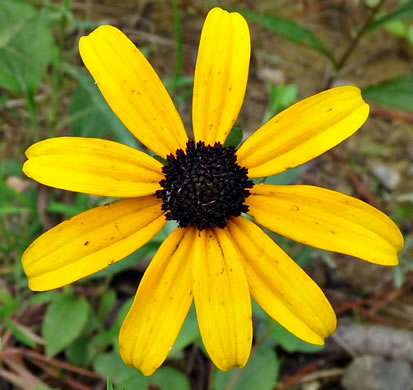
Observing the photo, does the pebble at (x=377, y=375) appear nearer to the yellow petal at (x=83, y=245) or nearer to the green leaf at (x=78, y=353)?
the green leaf at (x=78, y=353)

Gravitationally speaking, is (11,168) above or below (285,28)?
below

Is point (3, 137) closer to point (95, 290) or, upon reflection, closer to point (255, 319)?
point (95, 290)

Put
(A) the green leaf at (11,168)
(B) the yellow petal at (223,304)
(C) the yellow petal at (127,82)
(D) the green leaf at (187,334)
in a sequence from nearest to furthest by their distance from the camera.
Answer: (B) the yellow petal at (223,304) < (C) the yellow petal at (127,82) < (D) the green leaf at (187,334) < (A) the green leaf at (11,168)

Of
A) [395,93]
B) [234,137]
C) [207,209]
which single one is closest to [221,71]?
[234,137]

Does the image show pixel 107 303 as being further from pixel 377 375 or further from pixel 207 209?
pixel 377 375

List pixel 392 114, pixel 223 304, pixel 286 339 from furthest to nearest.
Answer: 1. pixel 392 114
2. pixel 286 339
3. pixel 223 304

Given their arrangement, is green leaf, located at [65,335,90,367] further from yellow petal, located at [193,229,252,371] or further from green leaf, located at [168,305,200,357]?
yellow petal, located at [193,229,252,371]

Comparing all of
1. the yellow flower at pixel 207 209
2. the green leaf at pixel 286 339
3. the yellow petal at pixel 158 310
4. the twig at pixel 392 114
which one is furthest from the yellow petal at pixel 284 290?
the twig at pixel 392 114
